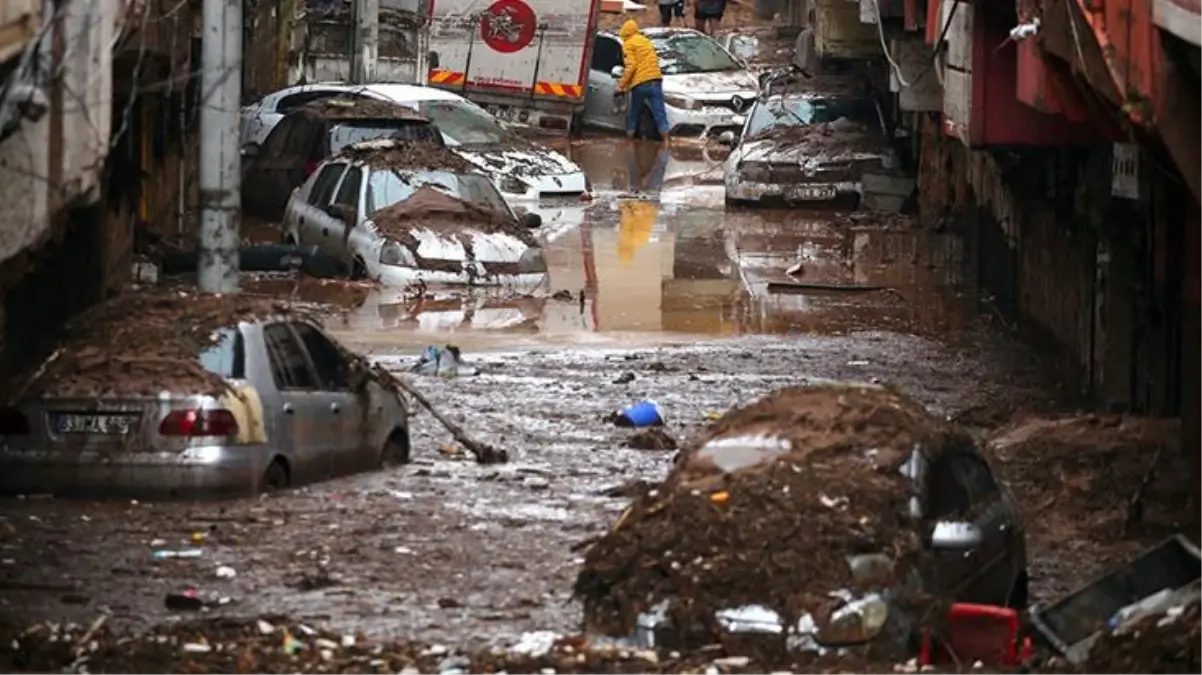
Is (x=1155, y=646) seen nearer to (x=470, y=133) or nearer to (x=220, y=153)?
(x=220, y=153)

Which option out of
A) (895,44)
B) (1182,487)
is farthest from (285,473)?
(895,44)

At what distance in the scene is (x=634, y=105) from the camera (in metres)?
46.9

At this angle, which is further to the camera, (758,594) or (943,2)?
(943,2)

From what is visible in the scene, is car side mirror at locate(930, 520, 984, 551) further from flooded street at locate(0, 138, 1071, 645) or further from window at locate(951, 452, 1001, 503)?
flooded street at locate(0, 138, 1071, 645)

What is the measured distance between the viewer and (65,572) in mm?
13938

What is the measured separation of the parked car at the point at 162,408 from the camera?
15.4 m

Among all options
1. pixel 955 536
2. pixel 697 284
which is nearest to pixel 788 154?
pixel 697 284

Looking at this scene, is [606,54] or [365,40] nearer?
[365,40]

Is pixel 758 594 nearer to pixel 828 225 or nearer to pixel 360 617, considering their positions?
pixel 360 617

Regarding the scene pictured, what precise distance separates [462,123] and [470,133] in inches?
8.3

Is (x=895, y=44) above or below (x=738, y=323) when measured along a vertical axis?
above

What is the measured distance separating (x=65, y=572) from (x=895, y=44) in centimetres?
2025

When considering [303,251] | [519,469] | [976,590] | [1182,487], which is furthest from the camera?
[303,251]

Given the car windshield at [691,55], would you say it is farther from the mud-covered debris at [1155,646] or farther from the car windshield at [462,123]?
the mud-covered debris at [1155,646]
